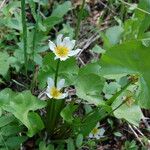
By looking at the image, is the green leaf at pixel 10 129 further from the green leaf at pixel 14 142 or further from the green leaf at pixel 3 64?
the green leaf at pixel 3 64

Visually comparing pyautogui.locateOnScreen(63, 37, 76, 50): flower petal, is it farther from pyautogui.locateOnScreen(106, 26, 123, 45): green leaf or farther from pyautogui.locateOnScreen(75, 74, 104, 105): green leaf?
pyautogui.locateOnScreen(106, 26, 123, 45): green leaf

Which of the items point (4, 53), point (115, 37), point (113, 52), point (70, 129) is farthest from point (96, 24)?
point (113, 52)

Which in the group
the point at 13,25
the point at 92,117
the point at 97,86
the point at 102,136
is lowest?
the point at 102,136

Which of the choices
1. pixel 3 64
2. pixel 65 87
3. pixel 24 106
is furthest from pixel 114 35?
pixel 24 106

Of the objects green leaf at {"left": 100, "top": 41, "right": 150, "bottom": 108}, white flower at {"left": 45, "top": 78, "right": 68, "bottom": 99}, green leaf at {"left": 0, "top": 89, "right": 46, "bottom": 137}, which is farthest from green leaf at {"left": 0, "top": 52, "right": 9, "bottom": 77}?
green leaf at {"left": 100, "top": 41, "right": 150, "bottom": 108}

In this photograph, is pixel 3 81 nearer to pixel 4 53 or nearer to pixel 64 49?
pixel 4 53

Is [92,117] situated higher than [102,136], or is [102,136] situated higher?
[92,117]

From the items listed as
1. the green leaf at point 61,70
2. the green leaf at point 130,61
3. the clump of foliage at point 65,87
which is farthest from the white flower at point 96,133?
the green leaf at point 130,61
